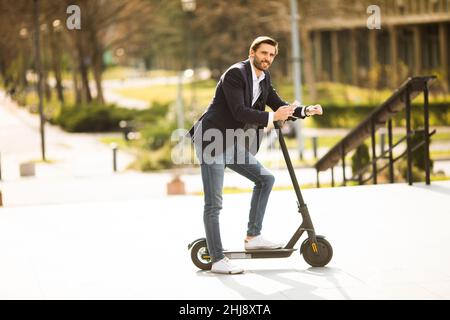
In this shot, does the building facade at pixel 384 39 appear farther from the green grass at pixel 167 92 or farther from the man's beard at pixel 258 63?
the man's beard at pixel 258 63

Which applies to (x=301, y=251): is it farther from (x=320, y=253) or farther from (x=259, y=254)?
(x=259, y=254)

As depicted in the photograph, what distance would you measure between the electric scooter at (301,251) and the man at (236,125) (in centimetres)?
18

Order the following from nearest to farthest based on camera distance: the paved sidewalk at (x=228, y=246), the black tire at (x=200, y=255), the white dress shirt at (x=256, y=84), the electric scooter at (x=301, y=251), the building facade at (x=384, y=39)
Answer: the paved sidewalk at (x=228, y=246), the white dress shirt at (x=256, y=84), the electric scooter at (x=301, y=251), the black tire at (x=200, y=255), the building facade at (x=384, y=39)

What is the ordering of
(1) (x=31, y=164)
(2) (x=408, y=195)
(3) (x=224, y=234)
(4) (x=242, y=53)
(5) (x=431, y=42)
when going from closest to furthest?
(3) (x=224, y=234), (2) (x=408, y=195), (1) (x=31, y=164), (5) (x=431, y=42), (4) (x=242, y=53)

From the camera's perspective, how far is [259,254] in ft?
25.4

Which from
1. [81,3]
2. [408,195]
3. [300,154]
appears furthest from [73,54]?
[408,195]

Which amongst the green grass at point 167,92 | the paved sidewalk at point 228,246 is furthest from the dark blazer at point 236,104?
the green grass at point 167,92

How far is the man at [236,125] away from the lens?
7352 millimetres

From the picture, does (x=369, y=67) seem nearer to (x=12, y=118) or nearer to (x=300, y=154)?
(x=12, y=118)

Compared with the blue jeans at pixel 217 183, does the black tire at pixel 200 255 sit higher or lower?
lower

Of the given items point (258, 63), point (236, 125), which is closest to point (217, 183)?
point (236, 125)

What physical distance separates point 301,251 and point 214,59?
68926 mm

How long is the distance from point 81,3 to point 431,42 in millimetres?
19924

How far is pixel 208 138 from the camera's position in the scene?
295 inches
